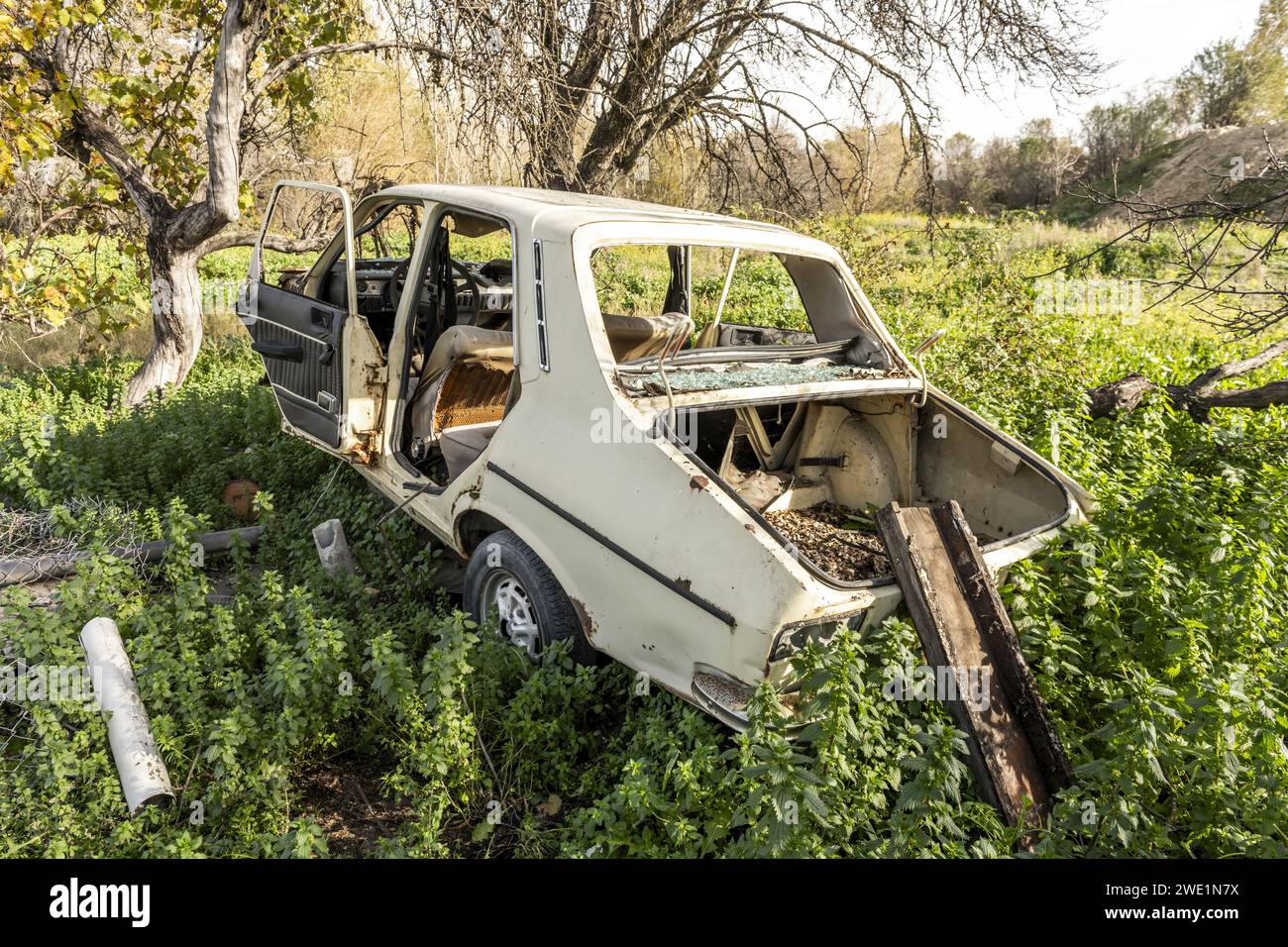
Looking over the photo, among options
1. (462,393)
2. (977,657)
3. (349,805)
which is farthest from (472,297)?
(977,657)

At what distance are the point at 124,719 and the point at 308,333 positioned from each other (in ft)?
7.52

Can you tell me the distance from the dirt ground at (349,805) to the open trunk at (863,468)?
188 centimetres

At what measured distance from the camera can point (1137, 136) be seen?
3594 centimetres

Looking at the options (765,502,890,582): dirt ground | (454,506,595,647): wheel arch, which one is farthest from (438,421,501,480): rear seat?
(765,502,890,582): dirt ground

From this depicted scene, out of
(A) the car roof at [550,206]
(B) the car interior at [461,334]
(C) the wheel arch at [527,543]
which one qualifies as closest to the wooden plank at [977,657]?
(C) the wheel arch at [527,543]

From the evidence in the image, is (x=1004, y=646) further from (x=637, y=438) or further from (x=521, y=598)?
(x=521, y=598)

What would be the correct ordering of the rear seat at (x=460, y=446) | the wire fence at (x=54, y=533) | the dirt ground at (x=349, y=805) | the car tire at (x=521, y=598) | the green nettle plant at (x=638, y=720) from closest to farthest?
the green nettle plant at (x=638, y=720) < the dirt ground at (x=349, y=805) < the car tire at (x=521, y=598) < the rear seat at (x=460, y=446) < the wire fence at (x=54, y=533)

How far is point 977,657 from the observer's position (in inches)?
120

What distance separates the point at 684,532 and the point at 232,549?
2614mm

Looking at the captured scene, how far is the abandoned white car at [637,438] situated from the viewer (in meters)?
2.90

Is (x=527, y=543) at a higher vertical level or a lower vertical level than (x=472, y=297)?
lower

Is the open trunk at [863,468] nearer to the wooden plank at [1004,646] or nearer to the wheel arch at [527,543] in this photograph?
the wooden plank at [1004,646]

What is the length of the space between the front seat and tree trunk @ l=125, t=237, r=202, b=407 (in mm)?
4284
